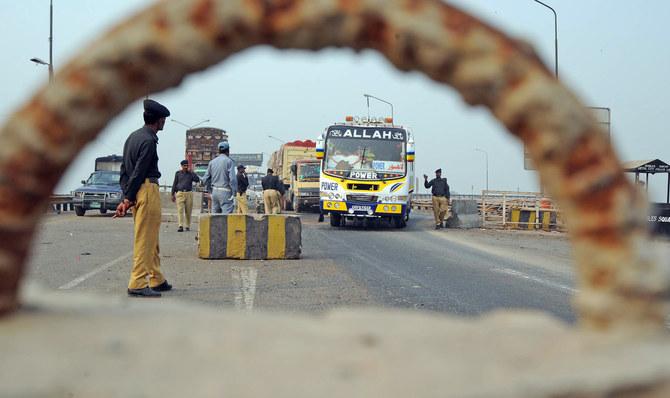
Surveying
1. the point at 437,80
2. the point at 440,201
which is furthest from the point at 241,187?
the point at 437,80

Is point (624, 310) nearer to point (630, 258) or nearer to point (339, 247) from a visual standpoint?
point (630, 258)

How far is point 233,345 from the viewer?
75cm

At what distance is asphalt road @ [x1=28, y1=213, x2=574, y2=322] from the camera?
24.5ft

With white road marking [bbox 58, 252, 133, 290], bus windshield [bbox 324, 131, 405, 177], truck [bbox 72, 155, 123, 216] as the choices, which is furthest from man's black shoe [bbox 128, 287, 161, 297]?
truck [bbox 72, 155, 123, 216]

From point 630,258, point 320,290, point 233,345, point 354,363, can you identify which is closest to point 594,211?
point 630,258

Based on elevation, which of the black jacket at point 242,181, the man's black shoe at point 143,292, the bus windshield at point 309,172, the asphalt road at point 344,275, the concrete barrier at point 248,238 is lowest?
Result: the asphalt road at point 344,275

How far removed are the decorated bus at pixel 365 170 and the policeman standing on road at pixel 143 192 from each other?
557 inches

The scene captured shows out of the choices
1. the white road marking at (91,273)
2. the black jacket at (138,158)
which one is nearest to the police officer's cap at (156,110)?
the black jacket at (138,158)

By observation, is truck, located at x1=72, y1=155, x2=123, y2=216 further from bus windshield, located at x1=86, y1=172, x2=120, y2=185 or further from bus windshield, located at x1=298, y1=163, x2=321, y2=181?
bus windshield, located at x1=298, y1=163, x2=321, y2=181

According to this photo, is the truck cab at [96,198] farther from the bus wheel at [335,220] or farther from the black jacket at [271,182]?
the bus wheel at [335,220]

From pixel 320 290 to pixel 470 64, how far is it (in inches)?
296

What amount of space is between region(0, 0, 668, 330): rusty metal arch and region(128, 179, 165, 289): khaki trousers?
21.5 feet

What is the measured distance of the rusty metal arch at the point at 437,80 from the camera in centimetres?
70

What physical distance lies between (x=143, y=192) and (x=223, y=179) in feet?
19.6
